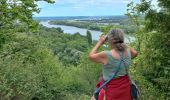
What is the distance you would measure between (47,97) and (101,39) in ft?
97.1

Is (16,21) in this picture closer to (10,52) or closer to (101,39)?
(10,52)

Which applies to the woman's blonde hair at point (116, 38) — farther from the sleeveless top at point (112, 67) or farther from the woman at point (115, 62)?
the sleeveless top at point (112, 67)

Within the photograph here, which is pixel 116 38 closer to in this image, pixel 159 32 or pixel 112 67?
pixel 112 67

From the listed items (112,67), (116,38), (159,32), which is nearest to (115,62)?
(112,67)

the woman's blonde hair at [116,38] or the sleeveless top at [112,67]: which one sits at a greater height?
the woman's blonde hair at [116,38]

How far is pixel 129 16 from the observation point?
84.4 ft

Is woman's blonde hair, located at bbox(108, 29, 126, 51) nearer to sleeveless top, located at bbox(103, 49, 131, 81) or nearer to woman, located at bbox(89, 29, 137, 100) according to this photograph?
woman, located at bbox(89, 29, 137, 100)

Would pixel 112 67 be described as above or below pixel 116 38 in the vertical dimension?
below

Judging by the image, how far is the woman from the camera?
14.6 feet

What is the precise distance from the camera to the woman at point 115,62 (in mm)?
4461

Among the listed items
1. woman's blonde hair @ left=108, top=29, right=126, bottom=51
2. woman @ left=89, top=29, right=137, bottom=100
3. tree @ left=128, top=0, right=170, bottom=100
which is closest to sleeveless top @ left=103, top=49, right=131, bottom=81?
woman @ left=89, top=29, right=137, bottom=100

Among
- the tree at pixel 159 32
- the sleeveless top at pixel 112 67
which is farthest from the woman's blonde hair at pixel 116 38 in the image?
the tree at pixel 159 32

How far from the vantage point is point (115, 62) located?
177 inches

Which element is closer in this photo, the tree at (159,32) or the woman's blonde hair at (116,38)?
the woman's blonde hair at (116,38)
